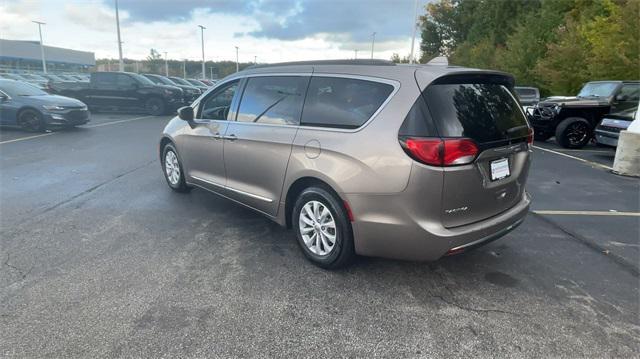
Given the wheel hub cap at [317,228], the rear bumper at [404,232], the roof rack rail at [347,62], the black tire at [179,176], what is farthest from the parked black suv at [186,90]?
the rear bumper at [404,232]

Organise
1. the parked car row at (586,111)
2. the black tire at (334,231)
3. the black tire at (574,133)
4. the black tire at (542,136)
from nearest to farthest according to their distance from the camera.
Answer: the black tire at (334,231) → the parked car row at (586,111) → the black tire at (574,133) → the black tire at (542,136)

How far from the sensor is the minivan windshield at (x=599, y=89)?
10.4m

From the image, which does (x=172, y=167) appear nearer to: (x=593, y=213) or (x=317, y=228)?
(x=317, y=228)

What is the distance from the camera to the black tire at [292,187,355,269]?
3.22 meters

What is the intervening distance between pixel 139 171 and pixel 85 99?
43.0ft

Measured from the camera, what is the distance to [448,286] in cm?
325

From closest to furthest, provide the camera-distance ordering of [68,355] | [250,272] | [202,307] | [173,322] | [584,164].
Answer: [68,355] < [173,322] < [202,307] < [250,272] < [584,164]

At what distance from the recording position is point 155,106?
17.0m

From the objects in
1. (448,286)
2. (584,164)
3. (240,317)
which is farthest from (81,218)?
(584,164)

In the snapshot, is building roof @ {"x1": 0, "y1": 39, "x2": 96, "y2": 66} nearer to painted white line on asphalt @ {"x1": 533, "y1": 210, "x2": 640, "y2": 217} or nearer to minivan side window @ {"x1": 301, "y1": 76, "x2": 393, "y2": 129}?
minivan side window @ {"x1": 301, "y1": 76, "x2": 393, "y2": 129}

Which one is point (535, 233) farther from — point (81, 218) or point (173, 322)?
point (81, 218)

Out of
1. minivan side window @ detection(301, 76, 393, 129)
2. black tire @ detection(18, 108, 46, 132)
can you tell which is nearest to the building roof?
black tire @ detection(18, 108, 46, 132)

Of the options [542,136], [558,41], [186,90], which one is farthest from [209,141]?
[558,41]

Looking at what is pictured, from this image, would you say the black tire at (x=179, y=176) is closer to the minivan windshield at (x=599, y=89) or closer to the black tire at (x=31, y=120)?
the black tire at (x=31, y=120)
